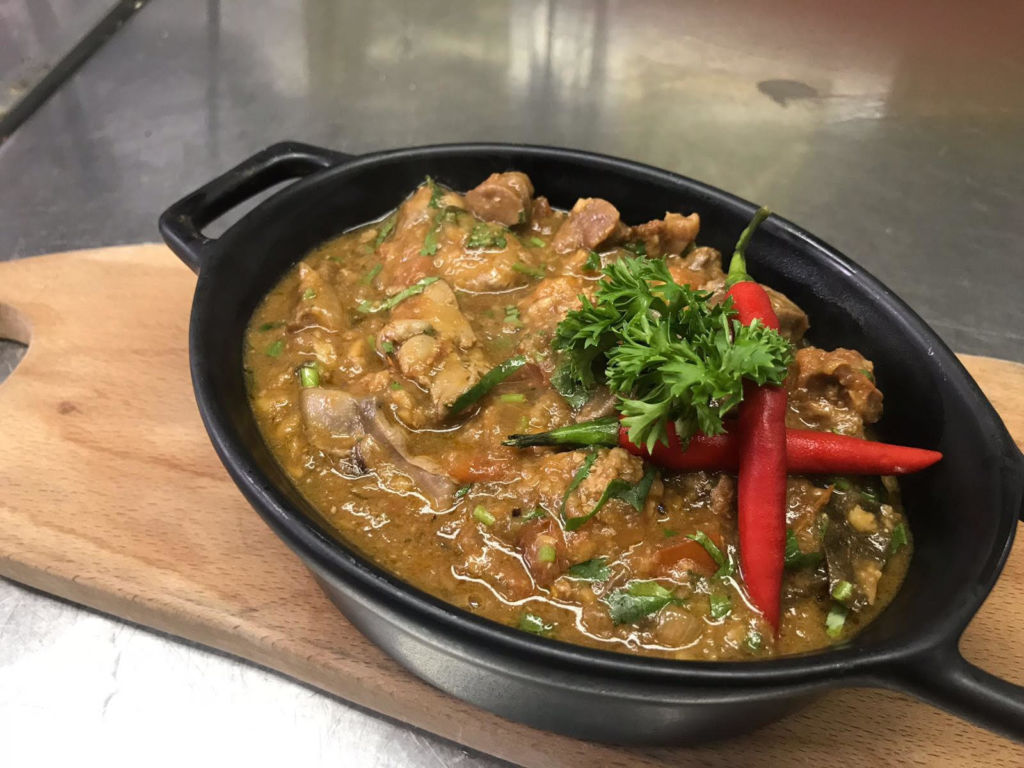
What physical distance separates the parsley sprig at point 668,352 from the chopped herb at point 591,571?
34cm

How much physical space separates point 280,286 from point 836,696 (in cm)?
224

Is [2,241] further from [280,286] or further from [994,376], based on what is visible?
[994,376]

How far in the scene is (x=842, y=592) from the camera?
2.01 m

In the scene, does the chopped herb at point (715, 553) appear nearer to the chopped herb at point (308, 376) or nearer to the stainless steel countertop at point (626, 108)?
the chopped herb at point (308, 376)

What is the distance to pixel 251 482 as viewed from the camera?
1851mm

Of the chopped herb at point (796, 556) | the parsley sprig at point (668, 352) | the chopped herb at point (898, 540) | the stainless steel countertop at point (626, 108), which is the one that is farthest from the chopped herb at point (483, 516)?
the stainless steel countertop at point (626, 108)

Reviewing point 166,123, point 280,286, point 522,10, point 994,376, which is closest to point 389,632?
point 280,286

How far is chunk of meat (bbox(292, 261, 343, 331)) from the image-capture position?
8.44ft

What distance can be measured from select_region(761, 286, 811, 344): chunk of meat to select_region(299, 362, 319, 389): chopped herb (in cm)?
150

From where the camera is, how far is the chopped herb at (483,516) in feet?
6.81

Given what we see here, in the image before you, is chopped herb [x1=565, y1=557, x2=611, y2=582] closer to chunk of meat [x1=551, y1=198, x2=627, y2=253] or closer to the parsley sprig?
the parsley sprig

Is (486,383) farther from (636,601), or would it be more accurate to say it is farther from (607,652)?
(607,652)

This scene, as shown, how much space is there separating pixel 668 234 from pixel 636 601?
146 centimetres

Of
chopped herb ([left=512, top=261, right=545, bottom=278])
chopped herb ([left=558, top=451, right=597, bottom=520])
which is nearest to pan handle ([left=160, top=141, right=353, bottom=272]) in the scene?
chopped herb ([left=512, top=261, right=545, bottom=278])
